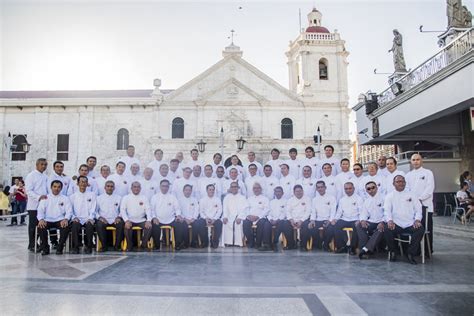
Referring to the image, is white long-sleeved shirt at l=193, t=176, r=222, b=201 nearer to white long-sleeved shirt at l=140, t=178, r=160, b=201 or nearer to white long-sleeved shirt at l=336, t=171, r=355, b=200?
white long-sleeved shirt at l=140, t=178, r=160, b=201

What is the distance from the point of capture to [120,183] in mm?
9070

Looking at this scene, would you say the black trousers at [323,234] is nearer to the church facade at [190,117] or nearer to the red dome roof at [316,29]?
the church facade at [190,117]

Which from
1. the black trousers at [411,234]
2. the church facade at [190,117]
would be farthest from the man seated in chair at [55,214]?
the church facade at [190,117]

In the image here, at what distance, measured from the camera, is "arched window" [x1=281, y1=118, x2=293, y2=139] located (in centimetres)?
3111

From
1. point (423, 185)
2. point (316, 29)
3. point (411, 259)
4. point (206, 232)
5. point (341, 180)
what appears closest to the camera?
point (411, 259)

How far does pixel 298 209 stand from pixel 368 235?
5.37 feet

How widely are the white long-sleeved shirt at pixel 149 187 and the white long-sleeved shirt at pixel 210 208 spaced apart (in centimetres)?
123

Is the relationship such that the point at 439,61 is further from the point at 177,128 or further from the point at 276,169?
the point at 177,128

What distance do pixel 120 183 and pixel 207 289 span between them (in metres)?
5.11

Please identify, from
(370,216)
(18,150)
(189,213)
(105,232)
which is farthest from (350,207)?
(18,150)

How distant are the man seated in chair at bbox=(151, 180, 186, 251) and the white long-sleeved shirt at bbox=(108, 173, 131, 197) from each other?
93 cm

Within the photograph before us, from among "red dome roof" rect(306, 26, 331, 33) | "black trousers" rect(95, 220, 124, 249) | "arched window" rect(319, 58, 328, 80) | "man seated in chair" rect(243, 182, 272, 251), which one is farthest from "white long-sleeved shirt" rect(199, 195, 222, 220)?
"red dome roof" rect(306, 26, 331, 33)

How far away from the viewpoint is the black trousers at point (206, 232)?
8547 mm

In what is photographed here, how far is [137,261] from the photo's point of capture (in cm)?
663
